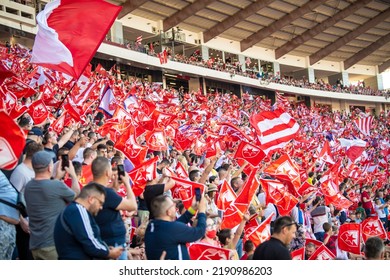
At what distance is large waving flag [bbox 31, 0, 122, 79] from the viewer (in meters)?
8.38

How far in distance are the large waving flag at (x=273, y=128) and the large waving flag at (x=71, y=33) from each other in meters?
3.08

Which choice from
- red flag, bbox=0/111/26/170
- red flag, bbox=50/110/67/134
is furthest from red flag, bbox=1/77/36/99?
red flag, bbox=0/111/26/170

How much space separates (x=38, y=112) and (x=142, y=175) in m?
3.68

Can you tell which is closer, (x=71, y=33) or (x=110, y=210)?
(x=110, y=210)

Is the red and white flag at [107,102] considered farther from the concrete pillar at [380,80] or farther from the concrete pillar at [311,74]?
the concrete pillar at [380,80]

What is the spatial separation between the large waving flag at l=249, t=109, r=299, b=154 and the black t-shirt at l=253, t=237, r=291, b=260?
5566 mm

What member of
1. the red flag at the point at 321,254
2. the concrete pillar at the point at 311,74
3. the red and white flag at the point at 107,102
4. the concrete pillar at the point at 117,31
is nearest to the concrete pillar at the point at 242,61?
the concrete pillar at the point at 311,74

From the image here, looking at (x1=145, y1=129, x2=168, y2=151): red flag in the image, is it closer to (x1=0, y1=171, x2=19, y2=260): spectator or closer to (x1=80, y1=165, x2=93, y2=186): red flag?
(x1=80, y1=165, x2=93, y2=186): red flag

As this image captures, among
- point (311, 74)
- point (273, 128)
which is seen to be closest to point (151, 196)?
point (273, 128)

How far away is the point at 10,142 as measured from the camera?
534cm

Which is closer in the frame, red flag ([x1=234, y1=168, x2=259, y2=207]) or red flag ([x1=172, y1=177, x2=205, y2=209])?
red flag ([x1=172, y1=177, x2=205, y2=209])

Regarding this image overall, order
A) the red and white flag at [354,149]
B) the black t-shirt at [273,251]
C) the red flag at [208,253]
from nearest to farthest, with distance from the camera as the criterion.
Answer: the black t-shirt at [273,251] → the red flag at [208,253] → the red and white flag at [354,149]

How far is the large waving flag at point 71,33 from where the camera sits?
27.5 feet

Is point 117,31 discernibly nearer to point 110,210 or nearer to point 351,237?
point 351,237
